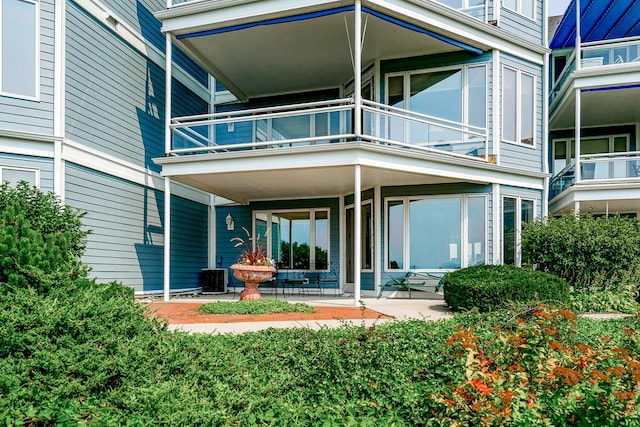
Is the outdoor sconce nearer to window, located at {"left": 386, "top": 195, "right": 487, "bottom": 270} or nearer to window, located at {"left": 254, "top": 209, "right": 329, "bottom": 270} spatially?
window, located at {"left": 254, "top": 209, "right": 329, "bottom": 270}

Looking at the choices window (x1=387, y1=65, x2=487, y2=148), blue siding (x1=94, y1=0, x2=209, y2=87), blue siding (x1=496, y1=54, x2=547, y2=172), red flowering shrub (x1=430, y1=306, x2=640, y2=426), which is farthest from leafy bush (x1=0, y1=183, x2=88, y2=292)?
blue siding (x1=496, y1=54, x2=547, y2=172)

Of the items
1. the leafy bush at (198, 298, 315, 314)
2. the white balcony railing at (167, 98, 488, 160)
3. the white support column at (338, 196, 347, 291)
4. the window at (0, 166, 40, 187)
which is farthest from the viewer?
the white support column at (338, 196, 347, 291)

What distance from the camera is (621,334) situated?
218 inches

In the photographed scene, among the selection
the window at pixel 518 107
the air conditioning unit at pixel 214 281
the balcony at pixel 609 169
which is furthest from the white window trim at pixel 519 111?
the air conditioning unit at pixel 214 281

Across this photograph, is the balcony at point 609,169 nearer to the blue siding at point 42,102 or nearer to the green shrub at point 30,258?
the green shrub at point 30,258

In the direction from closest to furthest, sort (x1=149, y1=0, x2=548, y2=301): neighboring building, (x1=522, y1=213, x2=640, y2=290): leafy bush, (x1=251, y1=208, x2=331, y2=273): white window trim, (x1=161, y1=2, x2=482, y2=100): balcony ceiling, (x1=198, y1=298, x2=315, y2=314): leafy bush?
1. (x1=198, y1=298, x2=315, y2=314): leafy bush
2. (x1=522, y1=213, x2=640, y2=290): leafy bush
3. (x1=149, y1=0, x2=548, y2=301): neighboring building
4. (x1=161, y1=2, x2=482, y2=100): balcony ceiling
5. (x1=251, y1=208, x2=331, y2=273): white window trim

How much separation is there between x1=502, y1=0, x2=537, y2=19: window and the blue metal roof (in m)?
3.46

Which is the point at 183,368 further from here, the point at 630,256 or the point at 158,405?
the point at 630,256

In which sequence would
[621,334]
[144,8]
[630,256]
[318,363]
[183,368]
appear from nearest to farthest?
1. [183,368]
2. [318,363]
3. [621,334]
4. [630,256]
5. [144,8]

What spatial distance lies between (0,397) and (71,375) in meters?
0.45

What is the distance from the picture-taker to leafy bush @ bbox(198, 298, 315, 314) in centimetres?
770

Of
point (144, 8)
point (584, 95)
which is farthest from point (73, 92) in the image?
point (584, 95)

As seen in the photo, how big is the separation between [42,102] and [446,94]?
8.88 m

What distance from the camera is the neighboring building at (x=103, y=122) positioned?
8.16m
